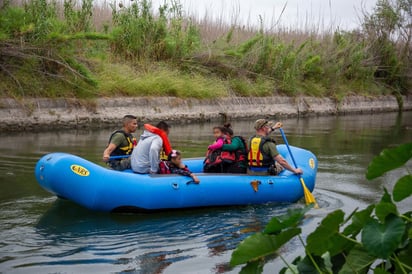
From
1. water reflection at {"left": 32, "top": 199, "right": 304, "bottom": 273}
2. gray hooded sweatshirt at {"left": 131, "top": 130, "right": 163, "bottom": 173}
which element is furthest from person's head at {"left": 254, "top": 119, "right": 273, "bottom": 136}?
gray hooded sweatshirt at {"left": 131, "top": 130, "right": 163, "bottom": 173}

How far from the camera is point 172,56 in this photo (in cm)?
2184

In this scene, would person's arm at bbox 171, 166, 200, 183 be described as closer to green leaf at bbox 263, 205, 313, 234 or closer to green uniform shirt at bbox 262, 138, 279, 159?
green uniform shirt at bbox 262, 138, 279, 159

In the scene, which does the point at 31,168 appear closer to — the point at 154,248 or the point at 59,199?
the point at 59,199

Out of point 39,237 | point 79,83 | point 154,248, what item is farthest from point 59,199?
point 79,83

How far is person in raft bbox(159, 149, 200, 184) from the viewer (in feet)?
27.3

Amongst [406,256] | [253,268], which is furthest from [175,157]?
[406,256]

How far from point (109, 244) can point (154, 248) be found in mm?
460

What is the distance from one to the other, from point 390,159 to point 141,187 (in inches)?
202

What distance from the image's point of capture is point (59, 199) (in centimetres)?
876

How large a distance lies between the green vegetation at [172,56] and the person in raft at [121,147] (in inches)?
332

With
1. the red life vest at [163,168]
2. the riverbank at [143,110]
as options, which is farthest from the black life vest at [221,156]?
the riverbank at [143,110]

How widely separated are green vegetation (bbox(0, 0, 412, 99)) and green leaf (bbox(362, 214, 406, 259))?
1458cm

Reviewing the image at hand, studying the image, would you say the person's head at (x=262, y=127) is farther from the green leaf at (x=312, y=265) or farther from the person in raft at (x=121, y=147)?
the green leaf at (x=312, y=265)

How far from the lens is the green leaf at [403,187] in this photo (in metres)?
3.04
